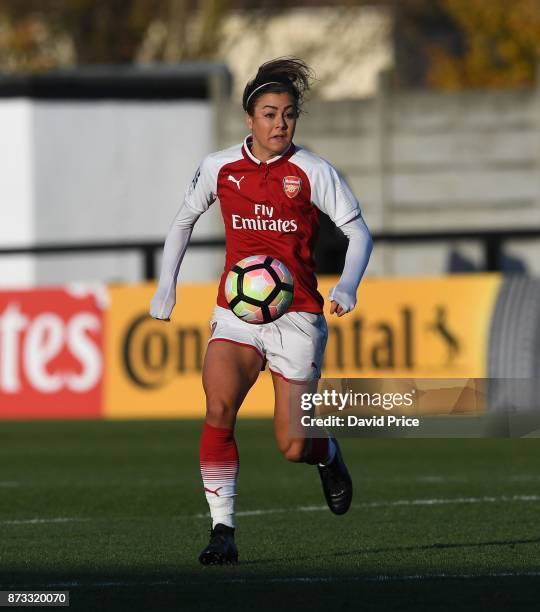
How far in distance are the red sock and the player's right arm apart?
0.64 m

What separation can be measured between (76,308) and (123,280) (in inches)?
263

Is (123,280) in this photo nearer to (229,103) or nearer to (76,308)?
(229,103)

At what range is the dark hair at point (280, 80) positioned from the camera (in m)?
7.94

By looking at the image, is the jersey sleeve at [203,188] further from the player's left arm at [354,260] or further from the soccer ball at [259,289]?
the player's left arm at [354,260]

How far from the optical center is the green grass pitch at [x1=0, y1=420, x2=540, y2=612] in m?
6.90

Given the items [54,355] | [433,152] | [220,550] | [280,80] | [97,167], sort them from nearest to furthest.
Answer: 1. [220,550]
2. [280,80]
3. [54,355]
4. [97,167]
5. [433,152]

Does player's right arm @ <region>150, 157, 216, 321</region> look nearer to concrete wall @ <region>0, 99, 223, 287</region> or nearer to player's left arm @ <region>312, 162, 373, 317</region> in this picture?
player's left arm @ <region>312, 162, 373, 317</region>

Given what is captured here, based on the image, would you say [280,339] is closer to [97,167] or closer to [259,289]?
[259,289]

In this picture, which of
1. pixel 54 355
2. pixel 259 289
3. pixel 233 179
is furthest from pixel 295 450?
pixel 54 355

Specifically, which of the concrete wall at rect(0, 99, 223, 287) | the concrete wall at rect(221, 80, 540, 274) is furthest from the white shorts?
the concrete wall at rect(221, 80, 540, 274)

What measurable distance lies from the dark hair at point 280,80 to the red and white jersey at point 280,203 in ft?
0.81

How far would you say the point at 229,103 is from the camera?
2553cm

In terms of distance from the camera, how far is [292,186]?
7.98 meters

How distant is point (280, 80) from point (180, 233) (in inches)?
33.6
